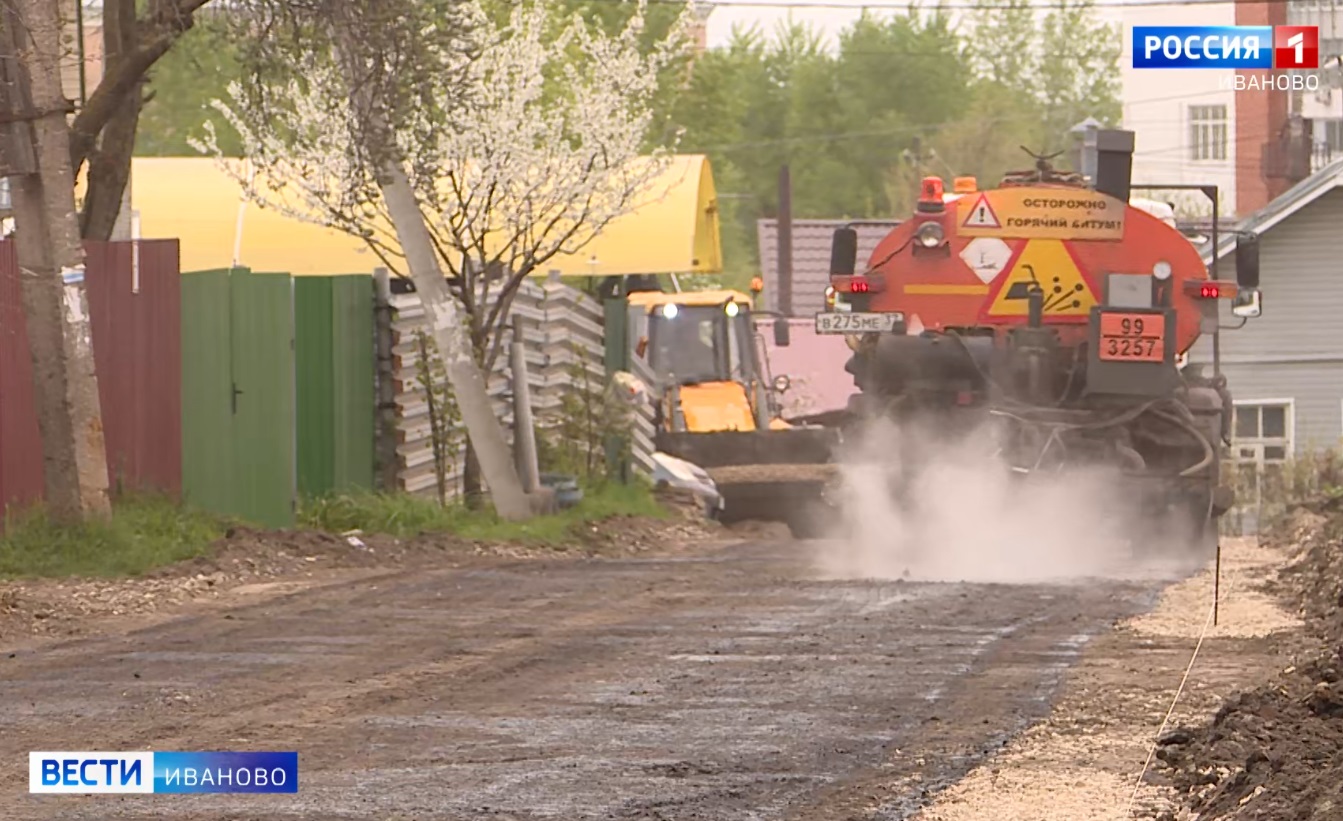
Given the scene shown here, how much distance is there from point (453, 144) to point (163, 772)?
15.1 metres

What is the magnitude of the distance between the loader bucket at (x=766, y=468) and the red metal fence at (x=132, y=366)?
936cm

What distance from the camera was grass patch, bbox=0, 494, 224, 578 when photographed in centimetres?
1550

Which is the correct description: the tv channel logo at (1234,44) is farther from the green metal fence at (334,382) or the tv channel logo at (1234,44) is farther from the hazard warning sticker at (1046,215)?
the green metal fence at (334,382)

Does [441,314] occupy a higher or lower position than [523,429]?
higher

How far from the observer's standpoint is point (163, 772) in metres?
8.66

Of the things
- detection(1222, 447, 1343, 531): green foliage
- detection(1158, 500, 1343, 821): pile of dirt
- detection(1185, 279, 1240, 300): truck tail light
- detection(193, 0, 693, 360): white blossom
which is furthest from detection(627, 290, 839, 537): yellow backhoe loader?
detection(1158, 500, 1343, 821): pile of dirt

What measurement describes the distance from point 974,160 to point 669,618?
64.0m

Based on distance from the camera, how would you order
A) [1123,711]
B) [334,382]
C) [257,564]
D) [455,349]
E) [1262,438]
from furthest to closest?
[1262,438]
[334,382]
[455,349]
[257,564]
[1123,711]

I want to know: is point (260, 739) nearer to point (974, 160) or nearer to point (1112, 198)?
point (1112, 198)

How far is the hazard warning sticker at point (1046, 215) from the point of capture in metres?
18.5

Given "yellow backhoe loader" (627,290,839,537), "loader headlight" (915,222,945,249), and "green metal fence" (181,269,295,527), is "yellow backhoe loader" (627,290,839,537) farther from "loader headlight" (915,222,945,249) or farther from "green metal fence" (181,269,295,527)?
"green metal fence" (181,269,295,527)

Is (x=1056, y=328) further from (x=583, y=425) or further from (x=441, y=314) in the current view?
(x=583, y=425)

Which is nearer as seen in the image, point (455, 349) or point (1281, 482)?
point (455, 349)

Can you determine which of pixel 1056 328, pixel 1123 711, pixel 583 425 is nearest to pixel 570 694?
pixel 1123 711
